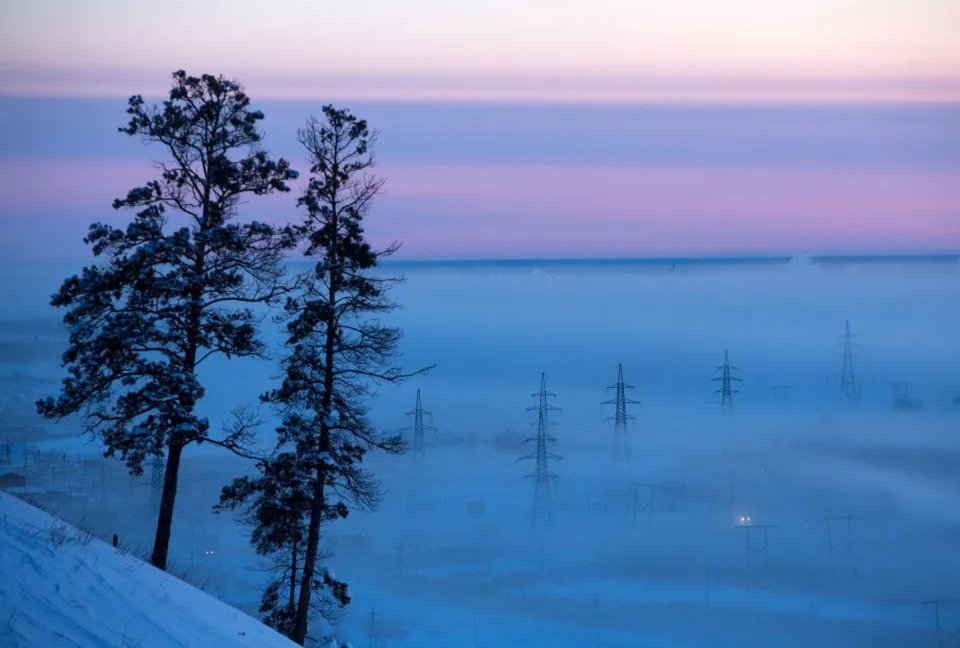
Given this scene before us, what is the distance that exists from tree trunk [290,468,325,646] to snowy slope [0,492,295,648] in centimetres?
453

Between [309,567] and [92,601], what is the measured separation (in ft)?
23.8

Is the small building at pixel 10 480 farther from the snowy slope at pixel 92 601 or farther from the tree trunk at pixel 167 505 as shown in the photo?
the snowy slope at pixel 92 601

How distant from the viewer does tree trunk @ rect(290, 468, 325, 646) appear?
59.4ft

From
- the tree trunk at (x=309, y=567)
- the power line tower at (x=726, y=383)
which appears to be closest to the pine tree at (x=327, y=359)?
the tree trunk at (x=309, y=567)

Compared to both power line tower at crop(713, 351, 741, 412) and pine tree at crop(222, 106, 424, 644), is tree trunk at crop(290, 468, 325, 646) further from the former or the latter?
power line tower at crop(713, 351, 741, 412)

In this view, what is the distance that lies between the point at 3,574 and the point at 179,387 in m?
6.45

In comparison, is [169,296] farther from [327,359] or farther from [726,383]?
[726,383]

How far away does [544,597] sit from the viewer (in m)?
52.2

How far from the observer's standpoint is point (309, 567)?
18469 mm

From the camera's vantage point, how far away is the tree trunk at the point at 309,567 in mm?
18094

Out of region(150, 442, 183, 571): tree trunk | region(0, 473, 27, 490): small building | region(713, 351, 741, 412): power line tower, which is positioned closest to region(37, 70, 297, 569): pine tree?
region(150, 442, 183, 571): tree trunk

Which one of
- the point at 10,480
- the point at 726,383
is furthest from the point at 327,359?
the point at 726,383

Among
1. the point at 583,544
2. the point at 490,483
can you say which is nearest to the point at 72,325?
the point at 583,544

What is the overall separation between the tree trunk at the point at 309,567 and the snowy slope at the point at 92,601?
453 cm
